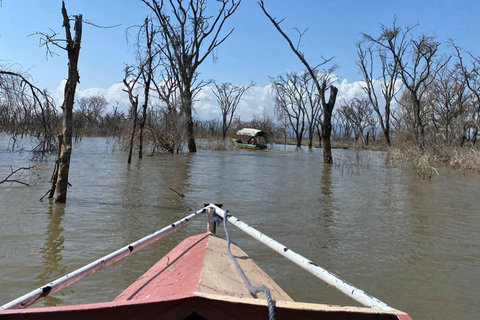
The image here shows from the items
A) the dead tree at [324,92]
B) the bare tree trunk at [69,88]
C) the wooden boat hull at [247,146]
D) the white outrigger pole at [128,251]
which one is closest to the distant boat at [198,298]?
the white outrigger pole at [128,251]

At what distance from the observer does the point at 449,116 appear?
31.5m

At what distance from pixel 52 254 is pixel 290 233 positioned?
11.9 feet

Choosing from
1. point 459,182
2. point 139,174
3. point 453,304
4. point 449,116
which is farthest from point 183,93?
point 453,304

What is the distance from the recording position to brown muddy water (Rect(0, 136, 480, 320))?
13.7 ft

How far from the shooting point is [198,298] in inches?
68.9

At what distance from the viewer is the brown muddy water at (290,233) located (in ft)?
13.7

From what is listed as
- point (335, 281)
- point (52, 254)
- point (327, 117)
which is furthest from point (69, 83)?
point (327, 117)

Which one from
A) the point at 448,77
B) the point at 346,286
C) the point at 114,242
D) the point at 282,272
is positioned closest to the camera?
the point at 346,286

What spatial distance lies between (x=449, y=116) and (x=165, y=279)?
1337 inches

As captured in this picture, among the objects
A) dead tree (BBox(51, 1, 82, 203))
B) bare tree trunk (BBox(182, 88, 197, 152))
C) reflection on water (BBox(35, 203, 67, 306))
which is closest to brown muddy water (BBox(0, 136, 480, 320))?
reflection on water (BBox(35, 203, 67, 306))

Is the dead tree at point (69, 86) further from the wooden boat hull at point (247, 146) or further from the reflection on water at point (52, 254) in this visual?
the wooden boat hull at point (247, 146)

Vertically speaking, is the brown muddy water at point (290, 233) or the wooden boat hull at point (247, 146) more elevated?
the wooden boat hull at point (247, 146)

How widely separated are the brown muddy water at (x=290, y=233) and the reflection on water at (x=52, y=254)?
0.05ft

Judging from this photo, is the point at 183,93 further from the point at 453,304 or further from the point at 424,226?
the point at 453,304
